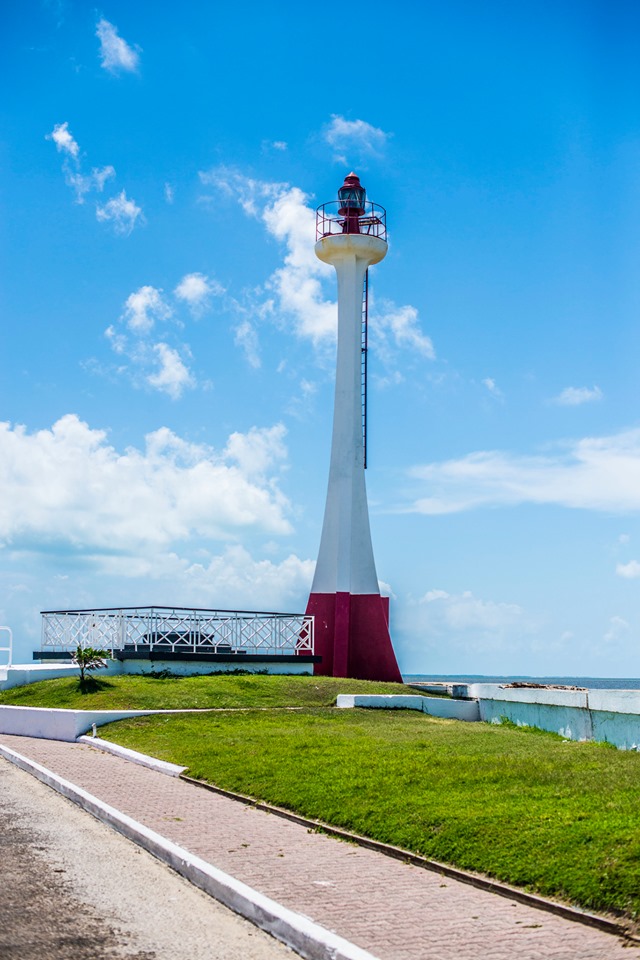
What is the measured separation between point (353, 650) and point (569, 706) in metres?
9.57

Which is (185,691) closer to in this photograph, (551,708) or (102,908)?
(551,708)

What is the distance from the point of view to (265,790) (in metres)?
12.0

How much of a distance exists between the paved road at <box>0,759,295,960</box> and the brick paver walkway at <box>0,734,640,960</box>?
1.59 ft

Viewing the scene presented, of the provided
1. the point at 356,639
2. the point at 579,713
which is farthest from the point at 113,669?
the point at 579,713

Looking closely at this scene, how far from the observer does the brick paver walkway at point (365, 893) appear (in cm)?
628

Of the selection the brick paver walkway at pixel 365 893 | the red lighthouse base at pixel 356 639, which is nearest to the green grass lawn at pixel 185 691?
the red lighthouse base at pixel 356 639

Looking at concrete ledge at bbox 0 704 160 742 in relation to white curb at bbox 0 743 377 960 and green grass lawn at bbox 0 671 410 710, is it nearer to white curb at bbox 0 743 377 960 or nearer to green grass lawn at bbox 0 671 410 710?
green grass lawn at bbox 0 671 410 710

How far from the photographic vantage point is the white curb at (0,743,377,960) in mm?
6277

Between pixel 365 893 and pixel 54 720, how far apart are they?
13.5 meters

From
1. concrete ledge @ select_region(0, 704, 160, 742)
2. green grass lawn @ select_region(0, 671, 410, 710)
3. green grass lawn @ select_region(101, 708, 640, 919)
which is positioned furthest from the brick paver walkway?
green grass lawn @ select_region(0, 671, 410, 710)

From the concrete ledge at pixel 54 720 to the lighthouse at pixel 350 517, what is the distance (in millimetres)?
8501

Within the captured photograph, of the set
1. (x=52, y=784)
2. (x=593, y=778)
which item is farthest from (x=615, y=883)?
(x=52, y=784)

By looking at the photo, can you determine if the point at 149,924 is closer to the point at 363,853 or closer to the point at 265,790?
the point at 363,853

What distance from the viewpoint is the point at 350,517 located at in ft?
93.6
